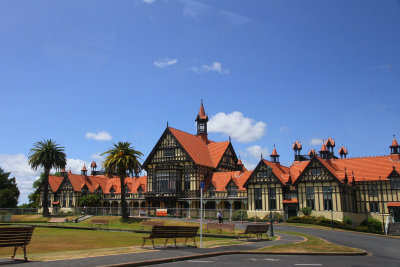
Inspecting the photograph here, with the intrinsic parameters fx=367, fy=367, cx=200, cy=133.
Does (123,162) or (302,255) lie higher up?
(123,162)

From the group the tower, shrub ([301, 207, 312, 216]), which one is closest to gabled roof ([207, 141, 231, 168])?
the tower

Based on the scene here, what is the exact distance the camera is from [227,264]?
549 inches

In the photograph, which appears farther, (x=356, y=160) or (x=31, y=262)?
(x=356, y=160)

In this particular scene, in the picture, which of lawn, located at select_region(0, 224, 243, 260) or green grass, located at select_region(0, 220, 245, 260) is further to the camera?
green grass, located at select_region(0, 220, 245, 260)

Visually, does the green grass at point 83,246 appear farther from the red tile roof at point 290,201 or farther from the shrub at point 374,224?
the shrub at point 374,224

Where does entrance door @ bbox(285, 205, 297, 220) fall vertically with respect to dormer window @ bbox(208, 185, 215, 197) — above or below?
below

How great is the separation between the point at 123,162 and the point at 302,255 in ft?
121

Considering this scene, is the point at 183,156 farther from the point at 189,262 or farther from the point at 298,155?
the point at 189,262

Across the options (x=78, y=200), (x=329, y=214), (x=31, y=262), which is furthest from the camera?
(x=78, y=200)

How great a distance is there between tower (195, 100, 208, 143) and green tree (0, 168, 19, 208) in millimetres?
43455

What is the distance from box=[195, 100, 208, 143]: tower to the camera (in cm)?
7800

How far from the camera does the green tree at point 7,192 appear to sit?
78.9m

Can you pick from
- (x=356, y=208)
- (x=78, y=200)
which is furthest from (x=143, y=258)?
(x=78, y=200)

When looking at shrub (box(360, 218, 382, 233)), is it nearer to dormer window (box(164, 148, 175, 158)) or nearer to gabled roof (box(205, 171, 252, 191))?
gabled roof (box(205, 171, 252, 191))
